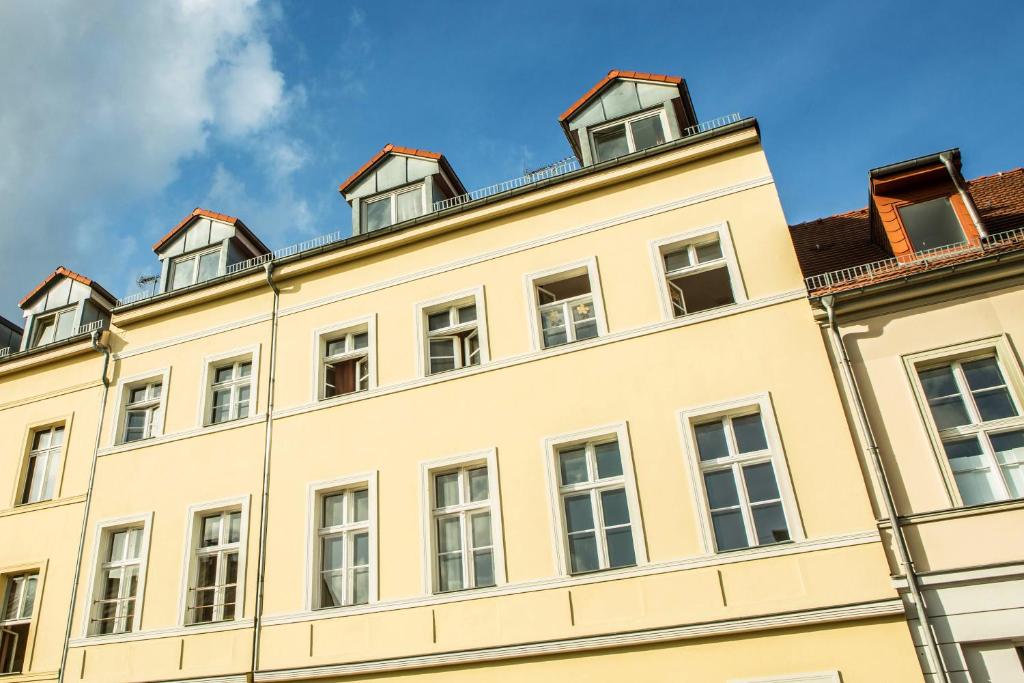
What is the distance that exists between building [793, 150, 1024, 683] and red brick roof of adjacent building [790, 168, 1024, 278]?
1.01ft

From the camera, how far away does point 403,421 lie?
13.7 metres

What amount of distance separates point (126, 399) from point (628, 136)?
11287mm

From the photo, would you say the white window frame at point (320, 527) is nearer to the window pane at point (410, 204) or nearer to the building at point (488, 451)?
the building at point (488, 451)

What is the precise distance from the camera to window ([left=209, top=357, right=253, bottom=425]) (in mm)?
15547

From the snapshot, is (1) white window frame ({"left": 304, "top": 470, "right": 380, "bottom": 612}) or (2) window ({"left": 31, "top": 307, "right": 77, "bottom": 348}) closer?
(1) white window frame ({"left": 304, "top": 470, "right": 380, "bottom": 612})

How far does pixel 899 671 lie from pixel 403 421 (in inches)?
316

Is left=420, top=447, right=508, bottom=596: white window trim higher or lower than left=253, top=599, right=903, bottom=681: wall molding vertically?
higher

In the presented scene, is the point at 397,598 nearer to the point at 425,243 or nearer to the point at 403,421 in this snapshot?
the point at 403,421

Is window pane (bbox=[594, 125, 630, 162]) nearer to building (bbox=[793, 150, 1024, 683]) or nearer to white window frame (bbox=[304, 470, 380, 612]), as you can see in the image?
building (bbox=[793, 150, 1024, 683])

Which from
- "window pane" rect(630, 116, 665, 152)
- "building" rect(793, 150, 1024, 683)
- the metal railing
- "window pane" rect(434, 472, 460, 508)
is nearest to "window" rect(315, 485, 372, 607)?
"window pane" rect(434, 472, 460, 508)

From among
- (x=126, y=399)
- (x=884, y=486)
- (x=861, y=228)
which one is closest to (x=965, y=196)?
(x=861, y=228)

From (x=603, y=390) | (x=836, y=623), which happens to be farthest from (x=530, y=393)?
(x=836, y=623)

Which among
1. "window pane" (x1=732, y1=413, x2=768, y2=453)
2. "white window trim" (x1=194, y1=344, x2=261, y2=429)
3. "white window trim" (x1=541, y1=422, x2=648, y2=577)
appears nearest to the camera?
"white window trim" (x1=541, y1=422, x2=648, y2=577)

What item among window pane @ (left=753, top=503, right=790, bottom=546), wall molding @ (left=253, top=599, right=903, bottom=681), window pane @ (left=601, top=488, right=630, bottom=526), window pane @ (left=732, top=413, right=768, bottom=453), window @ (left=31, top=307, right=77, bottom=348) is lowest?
wall molding @ (left=253, top=599, right=903, bottom=681)
